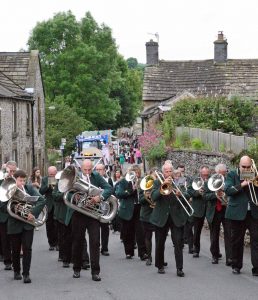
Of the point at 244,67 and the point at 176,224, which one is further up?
the point at 244,67

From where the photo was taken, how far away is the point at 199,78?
168 ft

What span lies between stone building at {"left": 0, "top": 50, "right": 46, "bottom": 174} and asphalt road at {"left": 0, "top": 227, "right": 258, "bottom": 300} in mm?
21407

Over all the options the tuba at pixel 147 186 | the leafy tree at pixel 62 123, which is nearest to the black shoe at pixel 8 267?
the tuba at pixel 147 186

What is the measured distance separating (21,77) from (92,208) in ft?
111

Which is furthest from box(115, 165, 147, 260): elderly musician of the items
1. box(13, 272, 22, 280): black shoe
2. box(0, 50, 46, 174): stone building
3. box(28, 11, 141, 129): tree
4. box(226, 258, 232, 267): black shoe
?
box(28, 11, 141, 129): tree

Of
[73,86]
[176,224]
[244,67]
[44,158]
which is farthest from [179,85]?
[176,224]

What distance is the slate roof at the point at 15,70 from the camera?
1704 inches

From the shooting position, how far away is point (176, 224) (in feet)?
44.0

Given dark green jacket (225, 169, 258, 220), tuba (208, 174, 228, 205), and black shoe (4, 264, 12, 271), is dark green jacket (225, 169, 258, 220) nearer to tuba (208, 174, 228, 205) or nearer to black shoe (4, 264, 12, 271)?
tuba (208, 174, 228, 205)

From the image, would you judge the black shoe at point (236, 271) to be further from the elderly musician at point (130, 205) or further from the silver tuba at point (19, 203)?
the silver tuba at point (19, 203)

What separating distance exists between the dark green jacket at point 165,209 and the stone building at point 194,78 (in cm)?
3280

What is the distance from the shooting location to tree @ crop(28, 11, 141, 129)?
64.7 meters

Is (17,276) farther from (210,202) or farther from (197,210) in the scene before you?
(197,210)

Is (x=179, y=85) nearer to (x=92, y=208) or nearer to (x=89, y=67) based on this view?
(x=89, y=67)
